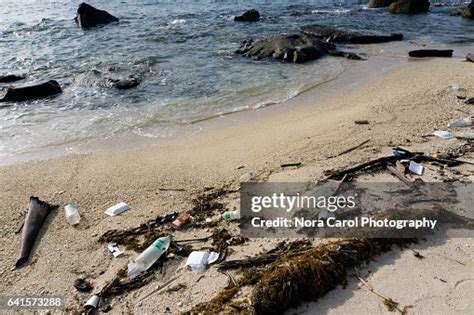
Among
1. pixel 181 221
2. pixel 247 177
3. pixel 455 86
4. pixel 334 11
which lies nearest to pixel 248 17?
pixel 334 11

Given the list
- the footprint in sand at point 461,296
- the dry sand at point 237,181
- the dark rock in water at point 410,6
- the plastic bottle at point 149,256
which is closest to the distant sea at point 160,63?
the dark rock in water at point 410,6

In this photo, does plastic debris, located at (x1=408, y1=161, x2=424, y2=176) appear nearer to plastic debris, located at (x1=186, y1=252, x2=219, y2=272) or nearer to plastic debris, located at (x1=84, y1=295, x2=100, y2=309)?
plastic debris, located at (x1=186, y1=252, x2=219, y2=272)

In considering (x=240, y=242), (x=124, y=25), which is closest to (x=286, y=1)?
(x=124, y=25)

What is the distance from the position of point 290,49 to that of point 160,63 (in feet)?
15.7

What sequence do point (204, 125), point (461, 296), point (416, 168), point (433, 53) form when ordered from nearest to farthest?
point (461, 296)
point (416, 168)
point (204, 125)
point (433, 53)

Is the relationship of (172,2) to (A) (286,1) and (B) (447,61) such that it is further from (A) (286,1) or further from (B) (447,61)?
(B) (447,61)

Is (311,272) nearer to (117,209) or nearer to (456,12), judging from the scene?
(117,209)

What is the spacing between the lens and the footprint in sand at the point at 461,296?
12.2ft

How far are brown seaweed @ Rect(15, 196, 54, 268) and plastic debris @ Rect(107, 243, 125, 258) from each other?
1008 millimetres

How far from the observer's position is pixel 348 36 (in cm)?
1680

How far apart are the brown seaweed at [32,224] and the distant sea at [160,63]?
2.74 m

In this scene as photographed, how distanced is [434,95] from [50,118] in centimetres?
943

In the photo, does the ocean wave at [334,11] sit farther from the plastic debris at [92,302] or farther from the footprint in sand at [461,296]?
the plastic debris at [92,302]

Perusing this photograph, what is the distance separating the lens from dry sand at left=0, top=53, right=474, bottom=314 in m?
3.99
